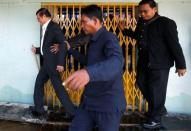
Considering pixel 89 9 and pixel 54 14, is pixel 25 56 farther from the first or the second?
pixel 89 9

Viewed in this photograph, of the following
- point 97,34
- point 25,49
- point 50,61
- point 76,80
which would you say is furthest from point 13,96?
point 76,80

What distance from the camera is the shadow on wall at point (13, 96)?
22.3 feet

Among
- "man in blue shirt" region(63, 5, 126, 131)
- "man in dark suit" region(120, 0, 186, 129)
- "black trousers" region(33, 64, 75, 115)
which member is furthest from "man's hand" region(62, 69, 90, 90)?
"black trousers" region(33, 64, 75, 115)

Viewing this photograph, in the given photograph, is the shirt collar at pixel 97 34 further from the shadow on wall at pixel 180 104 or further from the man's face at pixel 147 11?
the shadow on wall at pixel 180 104

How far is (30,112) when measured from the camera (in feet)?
20.5

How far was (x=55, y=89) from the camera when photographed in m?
5.76

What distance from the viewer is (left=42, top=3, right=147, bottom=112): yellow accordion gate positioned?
21.0 ft

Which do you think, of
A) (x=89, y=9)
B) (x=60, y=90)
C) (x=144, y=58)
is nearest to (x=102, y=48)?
(x=89, y=9)

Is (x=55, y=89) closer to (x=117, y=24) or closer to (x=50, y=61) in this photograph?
(x=50, y=61)

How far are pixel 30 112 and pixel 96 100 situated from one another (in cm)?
308

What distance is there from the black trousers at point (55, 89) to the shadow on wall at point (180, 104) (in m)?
1.84

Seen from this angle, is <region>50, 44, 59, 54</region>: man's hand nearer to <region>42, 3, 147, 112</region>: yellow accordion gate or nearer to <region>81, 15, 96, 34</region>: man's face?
<region>42, 3, 147, 112</region>: yellow accordion gate

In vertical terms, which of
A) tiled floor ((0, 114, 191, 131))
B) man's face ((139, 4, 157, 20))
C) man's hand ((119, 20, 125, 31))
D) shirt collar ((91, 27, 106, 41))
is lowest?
tiled floor ((0, 114, 191, 131))

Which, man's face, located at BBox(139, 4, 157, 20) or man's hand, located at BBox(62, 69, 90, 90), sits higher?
man's face, located at BBox(139, 4, 157, 20)
